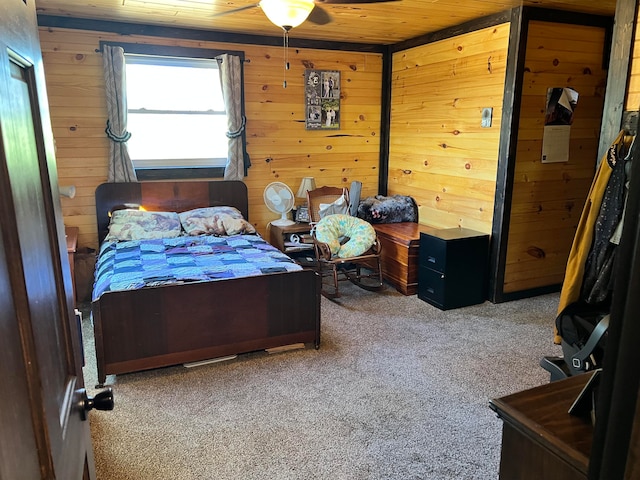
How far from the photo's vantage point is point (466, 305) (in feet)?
13.4

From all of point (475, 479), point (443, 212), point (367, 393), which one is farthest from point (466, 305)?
A: point (475, 479)

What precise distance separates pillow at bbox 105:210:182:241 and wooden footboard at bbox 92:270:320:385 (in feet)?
4.35

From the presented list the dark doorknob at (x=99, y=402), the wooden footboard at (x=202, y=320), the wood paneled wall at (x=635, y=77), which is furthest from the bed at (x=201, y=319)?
the wood paneled wall at (x=635, y=77)

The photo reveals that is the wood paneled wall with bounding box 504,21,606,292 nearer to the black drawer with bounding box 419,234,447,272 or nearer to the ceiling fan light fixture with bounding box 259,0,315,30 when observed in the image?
the black drawer with bounding box 419,234,447,272

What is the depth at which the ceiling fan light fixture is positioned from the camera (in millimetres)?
2619

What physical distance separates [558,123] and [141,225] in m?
Answer: 3.59

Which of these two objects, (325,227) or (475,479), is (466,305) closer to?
(325,227)

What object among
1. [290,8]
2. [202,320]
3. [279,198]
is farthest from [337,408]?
[279,198]

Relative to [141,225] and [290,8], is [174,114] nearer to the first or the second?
[141,225]

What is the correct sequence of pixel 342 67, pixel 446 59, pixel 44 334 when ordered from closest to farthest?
pixel 44 334 → pixel 446 59 → pixel 342 67

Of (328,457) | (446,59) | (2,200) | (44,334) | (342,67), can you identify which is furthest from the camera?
(342,67)

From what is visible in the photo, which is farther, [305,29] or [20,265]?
[305,29]

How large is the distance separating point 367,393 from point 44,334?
2237mm

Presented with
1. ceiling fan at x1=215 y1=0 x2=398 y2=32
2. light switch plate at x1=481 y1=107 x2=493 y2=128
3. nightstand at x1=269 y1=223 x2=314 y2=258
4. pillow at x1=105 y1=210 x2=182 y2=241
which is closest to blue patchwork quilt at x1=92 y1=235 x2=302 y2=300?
pillow at x1=105 y1=210 x2=182 y2=241
